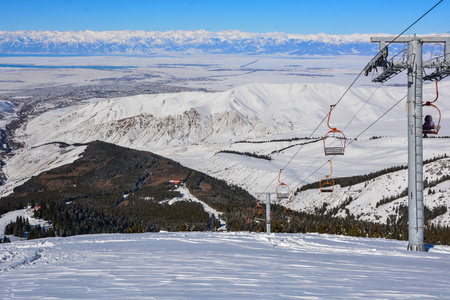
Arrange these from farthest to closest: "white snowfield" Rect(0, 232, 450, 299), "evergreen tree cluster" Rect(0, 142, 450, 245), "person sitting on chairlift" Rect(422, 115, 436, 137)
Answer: "evergreen tree cluster" Rect(0, 142, 450, 245) < "person sitting on chairlift" Rect(422, 115, 436, 137) < "white snowfield" Rect(0, 232, 450, 299)

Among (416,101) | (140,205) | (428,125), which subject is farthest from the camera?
(140,205)

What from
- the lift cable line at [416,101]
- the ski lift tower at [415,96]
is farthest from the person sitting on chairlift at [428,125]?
the ski lift tower at [415,96]

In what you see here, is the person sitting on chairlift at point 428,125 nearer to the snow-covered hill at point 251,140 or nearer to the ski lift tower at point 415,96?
the ski lift tower at point 415,96

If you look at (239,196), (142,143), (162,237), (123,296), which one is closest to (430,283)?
(123,296)

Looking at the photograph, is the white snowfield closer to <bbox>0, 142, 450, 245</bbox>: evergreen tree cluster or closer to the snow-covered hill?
<bbox>0, 142, 450, 245</bbox>: evergreen tree cluster

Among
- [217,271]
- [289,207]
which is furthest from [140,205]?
[217,271]

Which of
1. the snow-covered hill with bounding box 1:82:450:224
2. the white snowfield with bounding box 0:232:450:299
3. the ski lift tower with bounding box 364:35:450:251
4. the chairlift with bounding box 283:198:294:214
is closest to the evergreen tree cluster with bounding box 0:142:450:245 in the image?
the chairlift with bounding box 283:198:294:214

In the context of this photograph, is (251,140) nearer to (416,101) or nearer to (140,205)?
(140,205)

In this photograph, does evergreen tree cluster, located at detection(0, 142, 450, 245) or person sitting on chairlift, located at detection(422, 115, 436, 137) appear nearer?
person sitting on chairlift, located at detection(422, 115, 436, 137)
